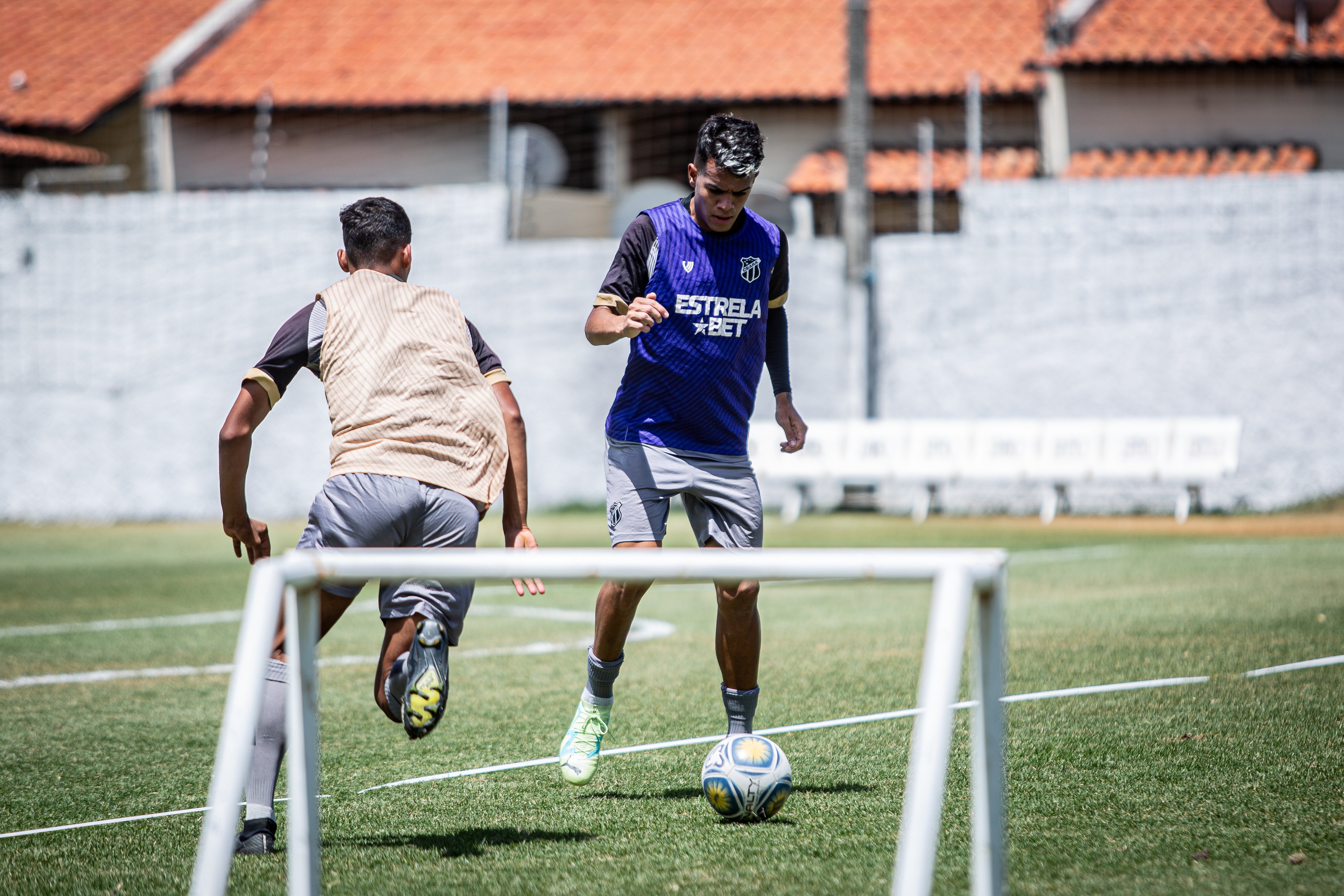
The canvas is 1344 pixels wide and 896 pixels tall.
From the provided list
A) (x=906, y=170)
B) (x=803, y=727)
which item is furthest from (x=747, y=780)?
(x=906, y=170)

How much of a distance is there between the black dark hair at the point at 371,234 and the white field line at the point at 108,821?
1612 millimetres

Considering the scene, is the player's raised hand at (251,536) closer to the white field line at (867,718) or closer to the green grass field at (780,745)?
the green grass field at (780,745)

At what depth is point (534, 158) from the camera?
20188mm

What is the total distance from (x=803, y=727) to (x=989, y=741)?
9.19 feet

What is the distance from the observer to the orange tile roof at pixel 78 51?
23.8 m

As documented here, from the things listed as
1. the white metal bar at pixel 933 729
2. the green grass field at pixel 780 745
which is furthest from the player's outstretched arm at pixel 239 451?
the white metal bar at pixel 933 729

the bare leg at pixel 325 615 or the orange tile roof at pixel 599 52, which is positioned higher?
the orange tile roof at pixel 599 52

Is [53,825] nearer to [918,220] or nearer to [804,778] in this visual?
[804,778]

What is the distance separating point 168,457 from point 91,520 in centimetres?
137

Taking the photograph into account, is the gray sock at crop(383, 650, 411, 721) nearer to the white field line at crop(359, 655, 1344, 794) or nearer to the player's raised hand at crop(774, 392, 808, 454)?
the white field line at crop(359, 655, 1344, 794)

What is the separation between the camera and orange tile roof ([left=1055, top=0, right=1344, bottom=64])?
779 inches

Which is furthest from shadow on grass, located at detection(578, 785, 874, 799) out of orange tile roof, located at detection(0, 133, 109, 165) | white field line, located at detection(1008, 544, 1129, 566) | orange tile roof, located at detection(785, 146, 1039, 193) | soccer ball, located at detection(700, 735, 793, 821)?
orange tile roof, located at detection(0, 133, 109, 165)

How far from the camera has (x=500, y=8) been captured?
2566 centimetres

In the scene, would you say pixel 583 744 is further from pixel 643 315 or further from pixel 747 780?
pixel 643 315
